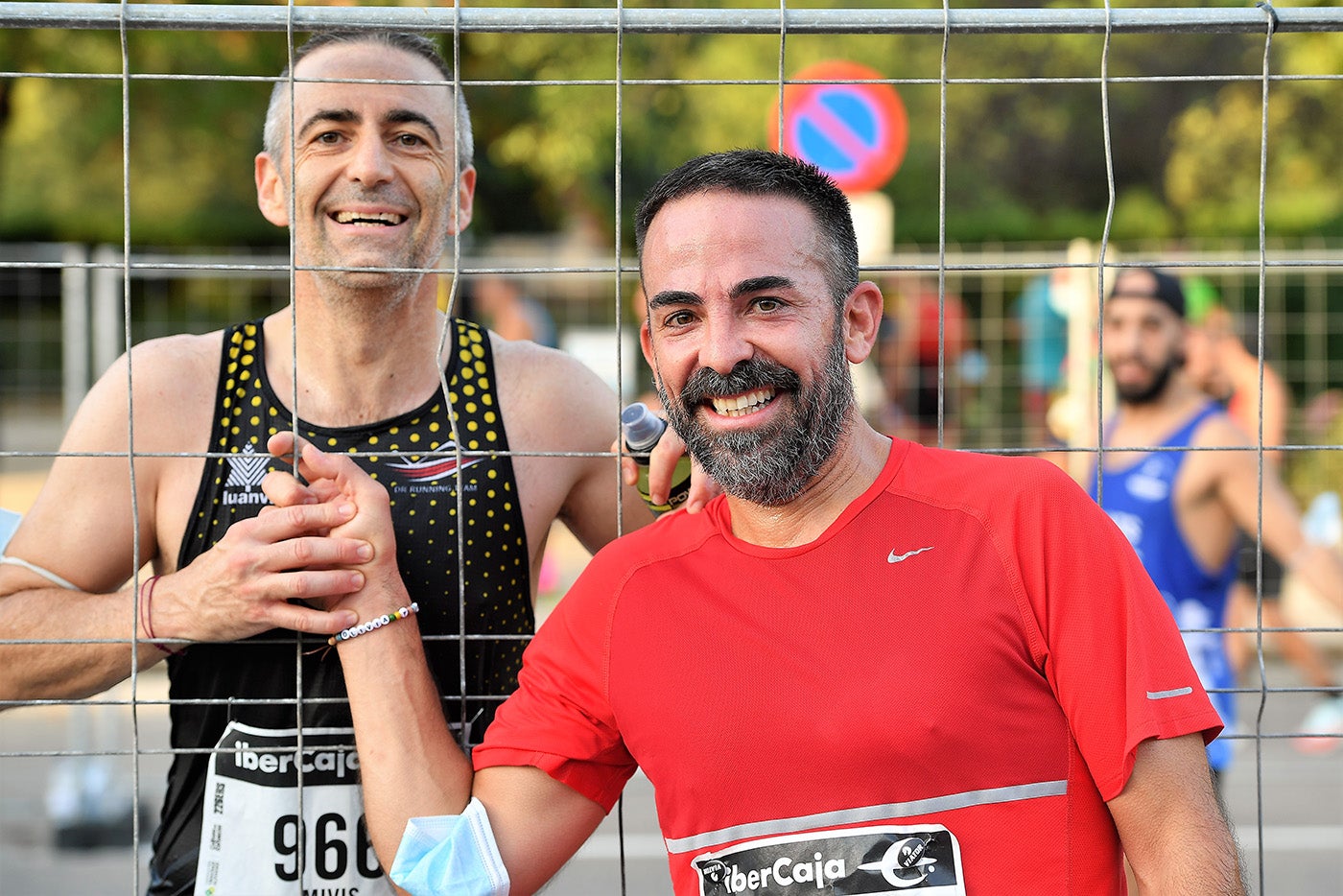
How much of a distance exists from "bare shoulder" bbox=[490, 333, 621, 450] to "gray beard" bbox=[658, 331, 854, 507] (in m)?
0.67

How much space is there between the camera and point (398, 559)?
269 centimetres

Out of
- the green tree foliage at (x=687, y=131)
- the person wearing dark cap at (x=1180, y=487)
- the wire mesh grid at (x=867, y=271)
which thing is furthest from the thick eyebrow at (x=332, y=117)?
the green tree foliage at (x=687, y=131)

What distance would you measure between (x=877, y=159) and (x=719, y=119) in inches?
469

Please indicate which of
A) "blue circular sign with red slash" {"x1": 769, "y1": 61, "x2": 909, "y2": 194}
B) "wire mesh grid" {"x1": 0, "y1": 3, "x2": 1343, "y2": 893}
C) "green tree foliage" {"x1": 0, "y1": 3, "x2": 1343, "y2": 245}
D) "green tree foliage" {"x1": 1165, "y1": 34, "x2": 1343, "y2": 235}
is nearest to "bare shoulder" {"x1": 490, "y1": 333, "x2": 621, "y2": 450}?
"wire mesh grid" {"x1": 0, "y1": 3, "x2": 1343, "y2": 893}

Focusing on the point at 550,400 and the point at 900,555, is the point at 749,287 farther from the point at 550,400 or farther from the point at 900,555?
the point at 550,400

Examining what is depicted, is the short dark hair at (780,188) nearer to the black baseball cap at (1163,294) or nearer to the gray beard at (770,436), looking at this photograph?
the gray beard at (770,436)

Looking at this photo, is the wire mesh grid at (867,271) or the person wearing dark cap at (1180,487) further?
the person wearing dark cap at (1180,487)

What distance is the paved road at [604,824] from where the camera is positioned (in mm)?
6152

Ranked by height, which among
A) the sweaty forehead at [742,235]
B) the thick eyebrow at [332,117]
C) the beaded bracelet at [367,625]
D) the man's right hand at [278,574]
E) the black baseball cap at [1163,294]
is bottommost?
the beaded bracelet at [367,625]

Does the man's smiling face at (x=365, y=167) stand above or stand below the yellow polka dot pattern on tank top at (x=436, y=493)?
above

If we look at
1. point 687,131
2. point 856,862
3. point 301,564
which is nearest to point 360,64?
point 301,564

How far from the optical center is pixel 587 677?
2.32 meters

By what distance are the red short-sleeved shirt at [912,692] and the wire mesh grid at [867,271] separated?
247 mm

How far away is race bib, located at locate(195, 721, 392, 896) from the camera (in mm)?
2580
